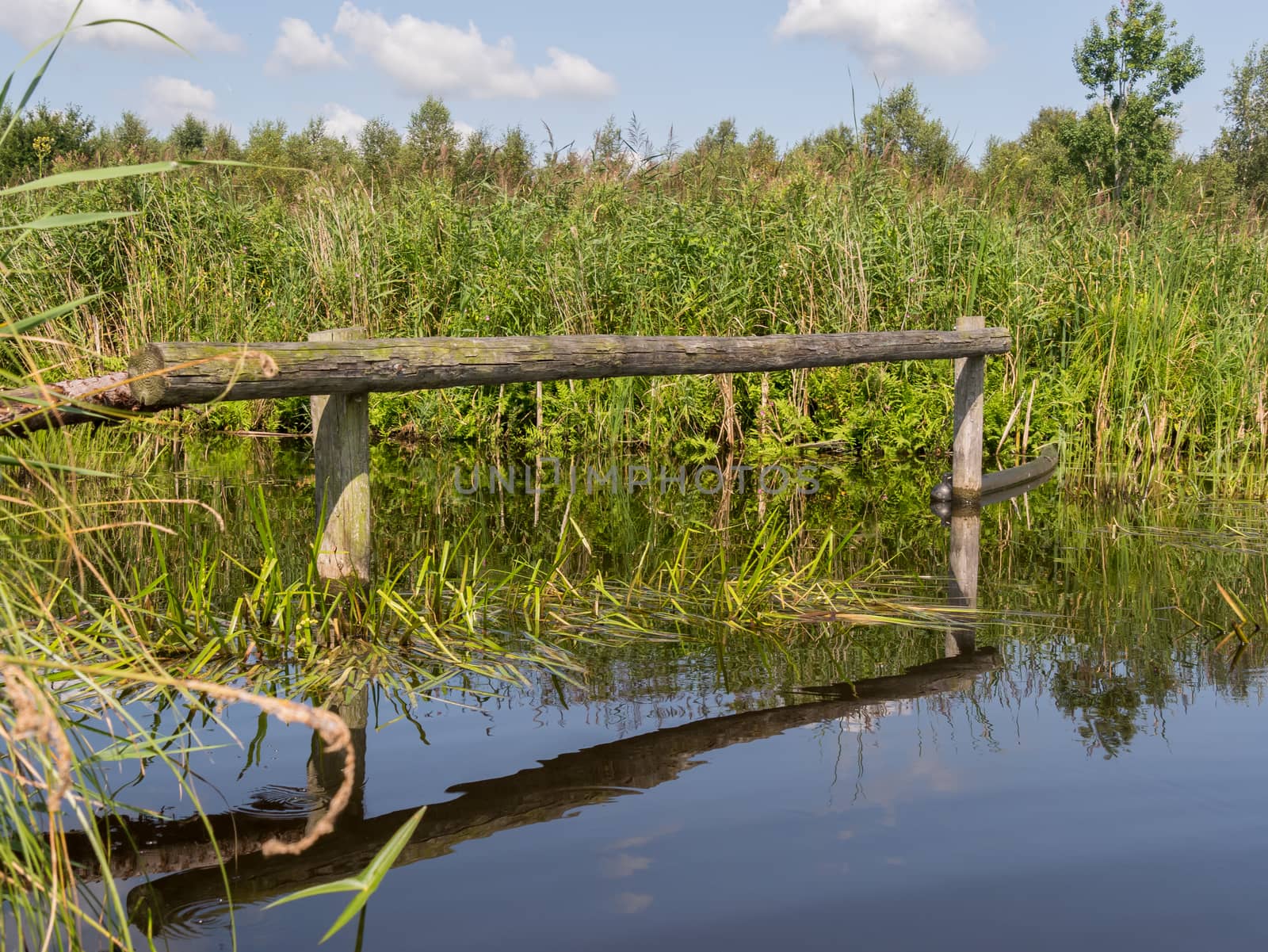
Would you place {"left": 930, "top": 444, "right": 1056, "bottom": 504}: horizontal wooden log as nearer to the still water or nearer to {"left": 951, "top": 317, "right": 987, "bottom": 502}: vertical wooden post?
{"left": 951, "top": 317, "right": 987, "bottom": 502}: vertical wooden post

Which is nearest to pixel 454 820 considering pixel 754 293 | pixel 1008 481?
pixel 1008 481

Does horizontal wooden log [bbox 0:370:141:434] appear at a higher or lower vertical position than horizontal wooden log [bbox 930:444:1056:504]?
higher

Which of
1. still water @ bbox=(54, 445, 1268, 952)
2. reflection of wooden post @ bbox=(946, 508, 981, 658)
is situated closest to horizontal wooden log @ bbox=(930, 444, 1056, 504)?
reflection of wooden post @ bbox=(946, 508, 981, 658)

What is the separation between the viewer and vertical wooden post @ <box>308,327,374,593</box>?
14.3 ft

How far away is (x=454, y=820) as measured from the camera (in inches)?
106

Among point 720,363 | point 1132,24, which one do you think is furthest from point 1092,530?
point 1132,24

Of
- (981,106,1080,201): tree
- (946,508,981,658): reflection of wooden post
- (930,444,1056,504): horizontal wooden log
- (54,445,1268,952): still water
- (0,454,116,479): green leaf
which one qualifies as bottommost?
(54,445,1268,952): still water

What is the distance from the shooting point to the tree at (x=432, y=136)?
1166 cm

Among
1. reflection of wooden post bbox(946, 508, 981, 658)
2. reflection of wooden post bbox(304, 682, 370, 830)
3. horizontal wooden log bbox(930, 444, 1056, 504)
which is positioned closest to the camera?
reflection of wooden post bbox(304, 682, 370, 830)

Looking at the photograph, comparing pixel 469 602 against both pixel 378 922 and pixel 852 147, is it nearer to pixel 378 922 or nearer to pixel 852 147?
pixel 378 922

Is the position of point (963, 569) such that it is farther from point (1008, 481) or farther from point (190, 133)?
point (190, 133)

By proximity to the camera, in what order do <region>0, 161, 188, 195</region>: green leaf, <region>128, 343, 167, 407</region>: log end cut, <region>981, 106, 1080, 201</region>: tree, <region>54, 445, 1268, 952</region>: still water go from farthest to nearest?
<region>981, 106, 1080, 201</region>: tree < <region>128, 343, 167, 407</region>: log end cut < <region>54, 445, 1268, 952</region>: still water < <region>0, 161, 188, 195</region>: green leaf

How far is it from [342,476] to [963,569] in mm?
3106

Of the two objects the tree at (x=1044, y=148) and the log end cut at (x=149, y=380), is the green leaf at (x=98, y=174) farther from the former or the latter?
the tree at (x=1044, y=148)
